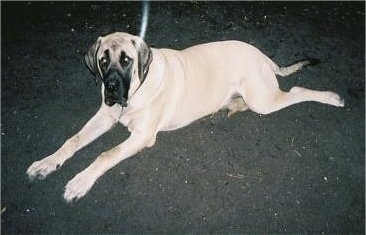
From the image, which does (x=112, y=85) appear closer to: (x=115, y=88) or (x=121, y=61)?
(x=115, y=88)

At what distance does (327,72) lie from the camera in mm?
5266

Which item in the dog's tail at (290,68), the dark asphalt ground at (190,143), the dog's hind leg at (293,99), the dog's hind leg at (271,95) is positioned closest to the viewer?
the dark asphalt ground at (190,143)

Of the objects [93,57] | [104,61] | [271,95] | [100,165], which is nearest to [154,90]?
[104,61]

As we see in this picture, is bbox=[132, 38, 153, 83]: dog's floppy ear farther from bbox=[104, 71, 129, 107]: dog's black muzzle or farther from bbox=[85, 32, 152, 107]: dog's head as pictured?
bbox=[104, 71, 129, 107]: dog's black muzzle

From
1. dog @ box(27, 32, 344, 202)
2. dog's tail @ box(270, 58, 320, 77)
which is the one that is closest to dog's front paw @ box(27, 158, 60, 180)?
dog @ box(27, 32, 344, 202)

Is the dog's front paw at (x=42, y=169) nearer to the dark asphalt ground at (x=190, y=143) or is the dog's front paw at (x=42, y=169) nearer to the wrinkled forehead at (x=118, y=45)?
the dark asphalt ground at (x=190, y=143)

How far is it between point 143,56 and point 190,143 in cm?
132

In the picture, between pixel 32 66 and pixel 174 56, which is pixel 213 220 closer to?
pixel 174 56

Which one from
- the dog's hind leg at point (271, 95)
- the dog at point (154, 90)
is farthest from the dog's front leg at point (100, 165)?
the dog's hind leg at point (271, 95)

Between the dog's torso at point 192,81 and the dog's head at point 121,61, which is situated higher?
the dog's head at point 121,61

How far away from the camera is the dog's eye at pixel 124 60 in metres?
3.54

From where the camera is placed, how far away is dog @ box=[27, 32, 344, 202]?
360 centimetres

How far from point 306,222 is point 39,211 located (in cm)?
265

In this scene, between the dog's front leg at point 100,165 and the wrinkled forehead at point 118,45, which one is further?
the dog's front leg at point 100,165
